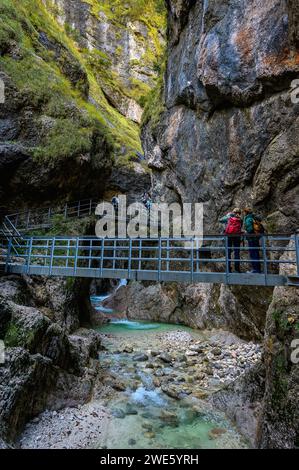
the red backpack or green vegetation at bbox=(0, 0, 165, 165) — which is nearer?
the red backpack

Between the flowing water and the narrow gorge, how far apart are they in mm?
52

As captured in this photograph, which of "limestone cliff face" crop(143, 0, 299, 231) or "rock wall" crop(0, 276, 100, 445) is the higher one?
"limestone cliff face" crop(143, 0, 299, 231)

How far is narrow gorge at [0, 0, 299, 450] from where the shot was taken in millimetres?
6418

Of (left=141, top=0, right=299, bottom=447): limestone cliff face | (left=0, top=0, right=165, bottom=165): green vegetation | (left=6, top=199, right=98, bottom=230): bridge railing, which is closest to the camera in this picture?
(left=141, top=0, right=299, bottom=447): limestone cliff face

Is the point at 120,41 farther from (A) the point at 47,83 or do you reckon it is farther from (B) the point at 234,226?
(B) the point at 234,226

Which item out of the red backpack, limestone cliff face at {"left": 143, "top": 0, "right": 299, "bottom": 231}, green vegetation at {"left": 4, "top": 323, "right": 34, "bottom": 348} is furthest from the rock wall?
limestone cliff face at {"left": 143, "top": 0, "right": 299, "bottom": 231}

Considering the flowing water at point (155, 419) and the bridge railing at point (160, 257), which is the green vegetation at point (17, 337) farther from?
the bridge railing at point (160, 257)

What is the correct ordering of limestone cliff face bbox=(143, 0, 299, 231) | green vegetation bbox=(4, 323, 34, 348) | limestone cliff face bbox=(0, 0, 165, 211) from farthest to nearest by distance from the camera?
limestone cliff face bbox=(0, 0, 165, 211) → limestone cliff face bbox=(143, 0, 299, 231) → green vegetation bbox=(4, 323, 34, 348)

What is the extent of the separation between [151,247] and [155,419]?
15.3 feet

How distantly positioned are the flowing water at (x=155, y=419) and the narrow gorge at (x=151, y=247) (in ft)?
0.17

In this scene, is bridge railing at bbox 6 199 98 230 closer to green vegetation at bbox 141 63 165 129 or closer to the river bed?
the river bed

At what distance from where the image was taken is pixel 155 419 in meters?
7.25

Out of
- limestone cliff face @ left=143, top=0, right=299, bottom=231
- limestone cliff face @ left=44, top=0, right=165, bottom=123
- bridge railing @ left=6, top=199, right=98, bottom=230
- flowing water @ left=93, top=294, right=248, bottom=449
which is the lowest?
flowing water @ left=93, top=294, right=248, bottom=449

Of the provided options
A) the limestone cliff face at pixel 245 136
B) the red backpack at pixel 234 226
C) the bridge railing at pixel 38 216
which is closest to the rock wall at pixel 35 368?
the limestone cliff face at pixel 245 136
